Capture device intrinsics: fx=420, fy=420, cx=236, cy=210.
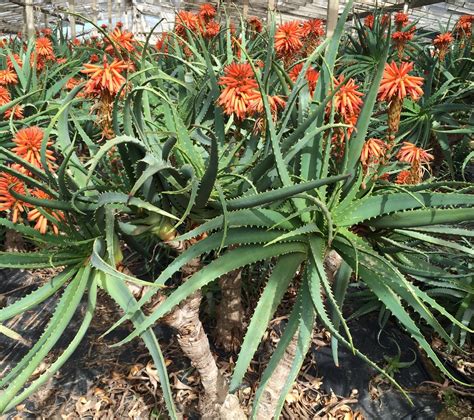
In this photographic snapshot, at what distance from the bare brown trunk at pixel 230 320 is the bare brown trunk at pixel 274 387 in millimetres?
313

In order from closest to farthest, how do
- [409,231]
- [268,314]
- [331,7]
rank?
[268,314] < [409,231] < [331,7]

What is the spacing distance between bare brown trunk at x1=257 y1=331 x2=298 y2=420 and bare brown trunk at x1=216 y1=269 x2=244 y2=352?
0.31 metres

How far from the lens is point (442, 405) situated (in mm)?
1413

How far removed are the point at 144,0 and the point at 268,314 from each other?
37.0ft

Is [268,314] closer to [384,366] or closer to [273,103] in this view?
[273,103]

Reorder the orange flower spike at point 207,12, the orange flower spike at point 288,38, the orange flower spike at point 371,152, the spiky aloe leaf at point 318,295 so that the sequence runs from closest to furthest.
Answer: the spiky aloe leaf at point 318,295
the orange flower spike at point 371,152
the orange flower spike at point 288,38
the orange flower spike at point 207,12

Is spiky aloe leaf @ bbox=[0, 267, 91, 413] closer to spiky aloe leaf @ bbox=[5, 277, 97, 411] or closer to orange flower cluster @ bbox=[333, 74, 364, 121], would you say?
spiky aloe leaf @ bbox=[5, 277, 97, 411]

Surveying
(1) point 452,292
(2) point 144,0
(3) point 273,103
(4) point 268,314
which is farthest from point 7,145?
(2) point 144,0

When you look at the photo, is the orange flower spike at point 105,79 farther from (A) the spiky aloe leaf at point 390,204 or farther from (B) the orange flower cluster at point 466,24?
(B) the orange flower cluster at point 466,24

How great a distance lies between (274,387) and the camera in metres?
1.16

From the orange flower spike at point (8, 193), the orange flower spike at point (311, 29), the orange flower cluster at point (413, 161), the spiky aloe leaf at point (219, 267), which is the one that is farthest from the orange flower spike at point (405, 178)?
the orange flower spike at point (8, 193)

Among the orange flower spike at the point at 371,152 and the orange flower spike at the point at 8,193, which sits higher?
the orange flower spike at the point at 371,152

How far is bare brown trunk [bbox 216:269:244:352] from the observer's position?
1412 mm

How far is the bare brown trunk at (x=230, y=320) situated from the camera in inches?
55.6
